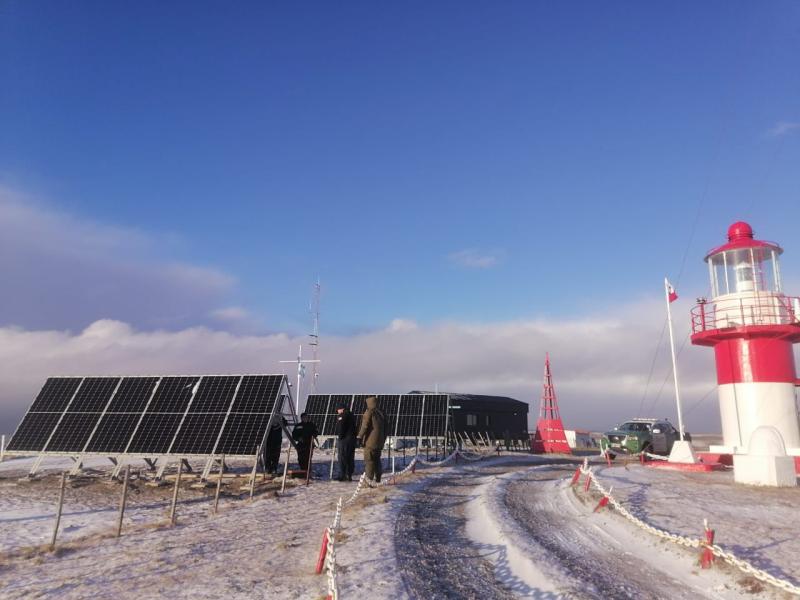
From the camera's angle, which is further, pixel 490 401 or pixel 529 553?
pixel 490 401

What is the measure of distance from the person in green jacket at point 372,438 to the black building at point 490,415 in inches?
1041

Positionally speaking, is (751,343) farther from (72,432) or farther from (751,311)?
(72,432)

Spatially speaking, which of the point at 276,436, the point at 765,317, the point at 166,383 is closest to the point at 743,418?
the point at 765,317

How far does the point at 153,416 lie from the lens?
762 inches

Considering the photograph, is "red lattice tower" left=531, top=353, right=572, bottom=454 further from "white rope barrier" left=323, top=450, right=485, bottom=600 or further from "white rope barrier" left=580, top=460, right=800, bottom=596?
"white rope barrier" left=580, top=460, right=800, bottom=596

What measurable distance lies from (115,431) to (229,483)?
4.56 metres

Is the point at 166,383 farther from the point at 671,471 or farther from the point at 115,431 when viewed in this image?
the point at 671,471

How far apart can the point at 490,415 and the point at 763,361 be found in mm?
27536

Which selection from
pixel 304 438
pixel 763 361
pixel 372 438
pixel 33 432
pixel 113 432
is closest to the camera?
pixel 372 438

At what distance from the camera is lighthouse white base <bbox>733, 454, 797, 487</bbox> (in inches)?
634

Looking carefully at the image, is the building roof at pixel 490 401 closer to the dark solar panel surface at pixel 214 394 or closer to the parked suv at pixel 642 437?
the parked suv at pixel 642 437

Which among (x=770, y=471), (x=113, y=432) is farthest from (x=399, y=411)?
(x=770, y=471)

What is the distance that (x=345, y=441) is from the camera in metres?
17.0

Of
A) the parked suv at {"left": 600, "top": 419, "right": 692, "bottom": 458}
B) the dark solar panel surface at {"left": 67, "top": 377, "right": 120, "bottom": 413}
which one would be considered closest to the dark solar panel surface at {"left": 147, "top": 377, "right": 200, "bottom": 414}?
the dark solar panel surface at {"left": 67, "top": 377, "right": 120, "bottom": 413}
